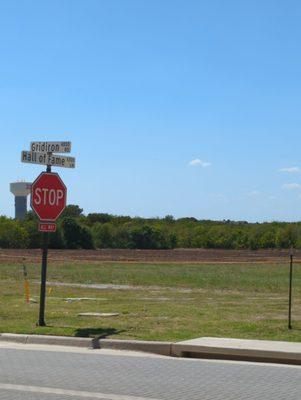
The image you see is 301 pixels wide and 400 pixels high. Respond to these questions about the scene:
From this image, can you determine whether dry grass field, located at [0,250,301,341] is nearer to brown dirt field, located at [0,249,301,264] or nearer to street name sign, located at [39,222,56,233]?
street name sign, located at [39,222,56,233]

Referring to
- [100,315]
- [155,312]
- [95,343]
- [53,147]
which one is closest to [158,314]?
[155,312]

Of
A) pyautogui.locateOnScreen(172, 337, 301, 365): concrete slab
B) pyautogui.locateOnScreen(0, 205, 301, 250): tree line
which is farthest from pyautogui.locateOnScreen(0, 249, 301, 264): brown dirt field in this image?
pyautogui.locateOnScreen(172, 337, 301, 365): concrete slab

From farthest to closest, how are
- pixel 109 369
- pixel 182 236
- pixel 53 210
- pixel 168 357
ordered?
1. pixel 182 236
2. pixel 53 210
3. pixel 168 357
4. pixel 109 369

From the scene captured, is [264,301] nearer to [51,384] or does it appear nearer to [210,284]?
[210,284]

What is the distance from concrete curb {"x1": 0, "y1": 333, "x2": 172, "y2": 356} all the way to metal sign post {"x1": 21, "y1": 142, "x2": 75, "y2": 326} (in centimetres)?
112

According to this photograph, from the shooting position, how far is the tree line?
267 ft

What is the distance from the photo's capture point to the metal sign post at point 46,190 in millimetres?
14117

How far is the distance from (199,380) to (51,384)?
191cm

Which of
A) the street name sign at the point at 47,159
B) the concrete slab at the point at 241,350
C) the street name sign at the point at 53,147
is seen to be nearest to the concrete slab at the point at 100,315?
the street name sign at the point at 47,159

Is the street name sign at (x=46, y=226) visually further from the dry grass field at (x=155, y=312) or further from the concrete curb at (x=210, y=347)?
the concrete curb at (x=210, y=347)

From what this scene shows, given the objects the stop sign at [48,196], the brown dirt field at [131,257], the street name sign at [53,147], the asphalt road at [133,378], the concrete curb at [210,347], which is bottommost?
the asphalt road at [133,378]

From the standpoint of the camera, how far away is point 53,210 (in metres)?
14.4

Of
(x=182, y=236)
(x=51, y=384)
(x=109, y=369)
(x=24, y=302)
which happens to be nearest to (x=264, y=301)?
(x=24, y=302)

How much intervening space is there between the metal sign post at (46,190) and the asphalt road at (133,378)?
3.25 meters
